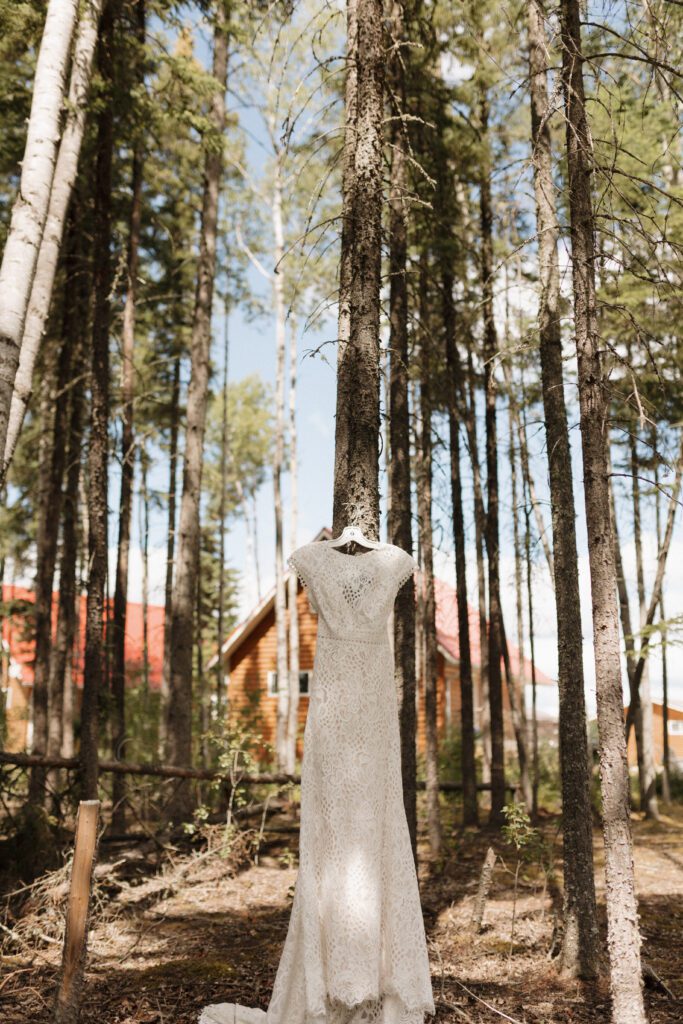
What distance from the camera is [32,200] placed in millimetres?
6129

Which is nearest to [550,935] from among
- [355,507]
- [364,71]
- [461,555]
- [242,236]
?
[355,507]

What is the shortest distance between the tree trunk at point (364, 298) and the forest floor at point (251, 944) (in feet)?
10.6

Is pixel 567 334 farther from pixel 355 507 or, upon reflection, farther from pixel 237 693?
pixel 237 693

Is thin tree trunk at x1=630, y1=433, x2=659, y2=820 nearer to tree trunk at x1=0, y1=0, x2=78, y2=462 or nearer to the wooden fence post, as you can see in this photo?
tree trunk at x1=0, y1=0, x2=78, y2=462

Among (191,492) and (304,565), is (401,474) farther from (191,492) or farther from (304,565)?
(304,565)

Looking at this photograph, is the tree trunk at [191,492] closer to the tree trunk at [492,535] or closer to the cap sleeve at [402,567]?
the tree trunk at [492,535]

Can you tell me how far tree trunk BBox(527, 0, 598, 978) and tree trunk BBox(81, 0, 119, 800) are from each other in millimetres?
4922

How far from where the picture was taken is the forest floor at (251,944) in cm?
539

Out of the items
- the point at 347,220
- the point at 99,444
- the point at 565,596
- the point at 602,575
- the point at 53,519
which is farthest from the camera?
the point at 53,519

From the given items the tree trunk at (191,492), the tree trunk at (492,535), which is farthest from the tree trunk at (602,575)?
the tree trunk at (492,535)

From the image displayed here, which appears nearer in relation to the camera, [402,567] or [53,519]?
[402,567]

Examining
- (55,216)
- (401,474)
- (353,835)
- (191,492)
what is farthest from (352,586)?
(191,492)

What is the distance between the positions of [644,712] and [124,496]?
1134 centimetres

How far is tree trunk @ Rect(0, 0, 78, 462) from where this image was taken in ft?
18.3
